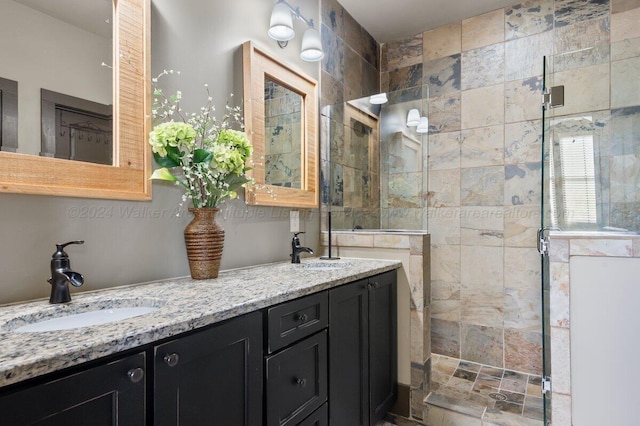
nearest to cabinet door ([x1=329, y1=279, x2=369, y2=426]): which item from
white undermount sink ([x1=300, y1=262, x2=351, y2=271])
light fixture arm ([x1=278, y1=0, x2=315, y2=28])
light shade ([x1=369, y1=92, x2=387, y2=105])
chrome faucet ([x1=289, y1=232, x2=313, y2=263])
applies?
white undermount sink ([x1=300, y1=262, x2=351, y2=271])

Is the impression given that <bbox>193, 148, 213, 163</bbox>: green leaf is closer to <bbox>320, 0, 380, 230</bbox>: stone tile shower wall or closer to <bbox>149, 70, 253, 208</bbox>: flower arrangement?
<bbox>149, 70, 253, 208</bbox>: flower arrangement

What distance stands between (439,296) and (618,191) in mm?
1519

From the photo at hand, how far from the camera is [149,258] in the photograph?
136cm

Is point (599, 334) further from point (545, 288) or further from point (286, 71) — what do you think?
point (286, 71)

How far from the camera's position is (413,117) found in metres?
2.60

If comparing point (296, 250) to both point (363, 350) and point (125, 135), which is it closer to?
point (363, 350)

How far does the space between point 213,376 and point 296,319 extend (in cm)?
39

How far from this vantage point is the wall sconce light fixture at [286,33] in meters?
1.89

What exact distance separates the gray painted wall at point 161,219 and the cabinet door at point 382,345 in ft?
1.99

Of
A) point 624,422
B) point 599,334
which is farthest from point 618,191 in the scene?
point 624,422

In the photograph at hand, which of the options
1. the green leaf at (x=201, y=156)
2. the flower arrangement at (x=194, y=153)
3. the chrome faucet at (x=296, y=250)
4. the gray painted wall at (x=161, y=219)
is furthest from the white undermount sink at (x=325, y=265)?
the green leaf at (x=201, y=156)

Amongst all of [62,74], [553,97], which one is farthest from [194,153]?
[553,97]

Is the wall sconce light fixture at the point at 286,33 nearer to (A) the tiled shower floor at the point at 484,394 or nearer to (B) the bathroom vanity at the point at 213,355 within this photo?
(B) the bathroom vanity at the point at 213,355

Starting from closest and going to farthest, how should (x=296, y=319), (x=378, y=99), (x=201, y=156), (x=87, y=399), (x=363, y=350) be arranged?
(x=87, y=399)
(x=296, y=319)
(x=201, y=156)
(x=363, y=350)
(x=378, y=99)
